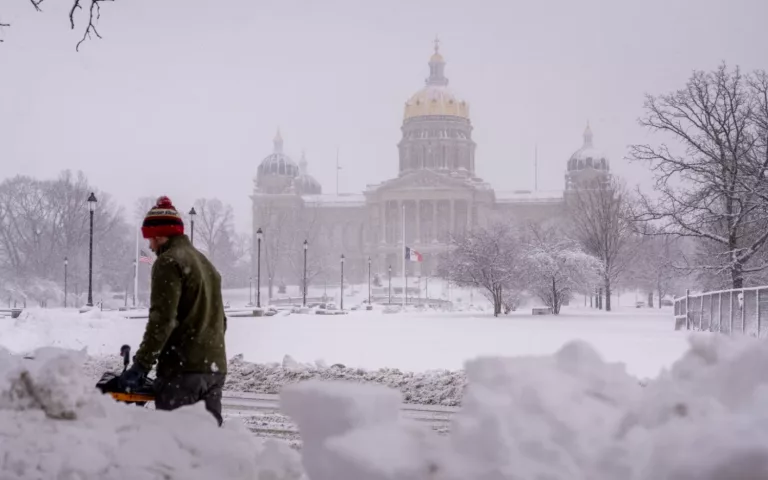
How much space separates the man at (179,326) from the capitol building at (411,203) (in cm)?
9699

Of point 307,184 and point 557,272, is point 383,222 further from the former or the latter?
point 557,272

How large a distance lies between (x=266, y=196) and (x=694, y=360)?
413ft

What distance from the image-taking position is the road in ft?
26.7

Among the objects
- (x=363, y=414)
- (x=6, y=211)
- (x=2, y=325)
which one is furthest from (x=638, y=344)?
(x=6, y=211)

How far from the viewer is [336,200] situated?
12988 cm

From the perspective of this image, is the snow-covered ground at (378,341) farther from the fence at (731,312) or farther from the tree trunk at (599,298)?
the tree trunk at (599,298)

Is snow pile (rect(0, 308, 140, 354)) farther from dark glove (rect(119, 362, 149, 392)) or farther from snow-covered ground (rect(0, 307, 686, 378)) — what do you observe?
dark glove (rect(119, 362, 149, 392))

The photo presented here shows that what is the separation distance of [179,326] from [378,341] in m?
17.1

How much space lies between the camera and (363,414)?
2.63 m

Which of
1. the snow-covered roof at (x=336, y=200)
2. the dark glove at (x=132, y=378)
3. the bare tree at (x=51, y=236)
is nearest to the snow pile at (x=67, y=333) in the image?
the dark glove at (x=132, y=378)

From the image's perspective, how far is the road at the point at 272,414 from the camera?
813cm

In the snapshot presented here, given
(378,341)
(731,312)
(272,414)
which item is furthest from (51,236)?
(272,414)

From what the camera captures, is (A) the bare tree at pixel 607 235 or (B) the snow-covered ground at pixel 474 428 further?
(A) the bare tree at pixel 607 235

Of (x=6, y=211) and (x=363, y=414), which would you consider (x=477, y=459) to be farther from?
(x=6, y=211)
